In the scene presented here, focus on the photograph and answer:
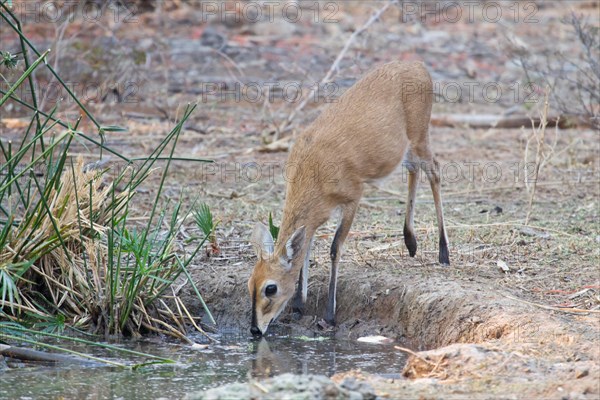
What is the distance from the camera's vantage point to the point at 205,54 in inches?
713

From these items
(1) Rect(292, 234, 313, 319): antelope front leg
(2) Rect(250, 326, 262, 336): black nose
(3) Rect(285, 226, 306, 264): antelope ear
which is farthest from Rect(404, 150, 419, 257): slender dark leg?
(2) Rect(250, 326, 262, 336): black nose

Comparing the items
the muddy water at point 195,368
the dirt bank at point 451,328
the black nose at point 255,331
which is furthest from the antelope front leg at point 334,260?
the black nose at point 255,331

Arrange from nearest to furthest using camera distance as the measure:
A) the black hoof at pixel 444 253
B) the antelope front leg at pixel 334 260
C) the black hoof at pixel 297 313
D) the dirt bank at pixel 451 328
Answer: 1. the dirt bank at pixel 451 328
2. the antelope front leg at pixel 334 260
3. the black hoof at pixel 297 313
4. the black hoof at pixel 444 253

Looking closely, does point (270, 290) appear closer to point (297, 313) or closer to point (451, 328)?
point (297, 313)

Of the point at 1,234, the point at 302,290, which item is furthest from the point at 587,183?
the point at 1,234

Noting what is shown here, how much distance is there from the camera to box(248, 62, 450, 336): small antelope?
25.6ft

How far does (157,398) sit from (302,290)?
245 cm

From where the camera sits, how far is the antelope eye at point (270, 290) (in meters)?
7.70

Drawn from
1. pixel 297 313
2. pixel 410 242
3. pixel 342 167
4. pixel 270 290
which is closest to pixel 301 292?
pixel 297 313

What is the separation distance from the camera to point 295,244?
25.6ft

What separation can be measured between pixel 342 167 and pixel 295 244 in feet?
3.05

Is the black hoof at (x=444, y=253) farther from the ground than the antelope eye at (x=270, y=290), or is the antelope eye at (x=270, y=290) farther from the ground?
the black hoof at (x=444, y=253)

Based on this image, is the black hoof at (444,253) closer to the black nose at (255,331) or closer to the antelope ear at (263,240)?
the antelope ear at (263,240)

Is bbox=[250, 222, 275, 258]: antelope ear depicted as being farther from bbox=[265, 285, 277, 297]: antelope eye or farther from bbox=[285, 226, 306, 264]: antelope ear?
bbox=[265, 285, 277, 297]: antelope eye
